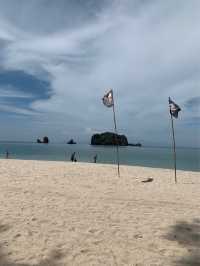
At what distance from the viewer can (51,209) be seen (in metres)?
7.84

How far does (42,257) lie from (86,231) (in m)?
1.48

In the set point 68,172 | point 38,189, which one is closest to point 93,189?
point 38,189

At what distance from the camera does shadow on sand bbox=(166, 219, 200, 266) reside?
16.0 ft

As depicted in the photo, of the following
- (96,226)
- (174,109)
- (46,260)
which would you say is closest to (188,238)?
(96,226)

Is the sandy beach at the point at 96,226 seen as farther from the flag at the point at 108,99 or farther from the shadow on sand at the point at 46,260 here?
the flag at the point at 108,99

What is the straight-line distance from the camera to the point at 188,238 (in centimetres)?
589

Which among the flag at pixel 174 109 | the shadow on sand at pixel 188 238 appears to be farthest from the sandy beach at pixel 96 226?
the flag at pixel 174 109

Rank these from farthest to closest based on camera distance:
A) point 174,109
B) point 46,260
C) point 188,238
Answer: point 174,109 → point 188,238 → point 46,260

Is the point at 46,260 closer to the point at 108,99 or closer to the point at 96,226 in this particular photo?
the point at 96,226

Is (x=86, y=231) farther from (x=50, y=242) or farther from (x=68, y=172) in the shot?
(x=68, y=172)

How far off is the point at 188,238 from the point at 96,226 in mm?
1883

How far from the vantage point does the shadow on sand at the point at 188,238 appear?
4863mm

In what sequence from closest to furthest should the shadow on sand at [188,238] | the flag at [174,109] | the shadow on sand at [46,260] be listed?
the shadow on sand at [46,260] → the shadow on sand at [188,238] → the flag at [174,109]

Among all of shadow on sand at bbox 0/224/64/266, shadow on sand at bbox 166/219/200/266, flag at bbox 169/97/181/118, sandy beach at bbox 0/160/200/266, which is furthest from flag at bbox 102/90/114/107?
shadow on sand at bbox 0/224/64/266
